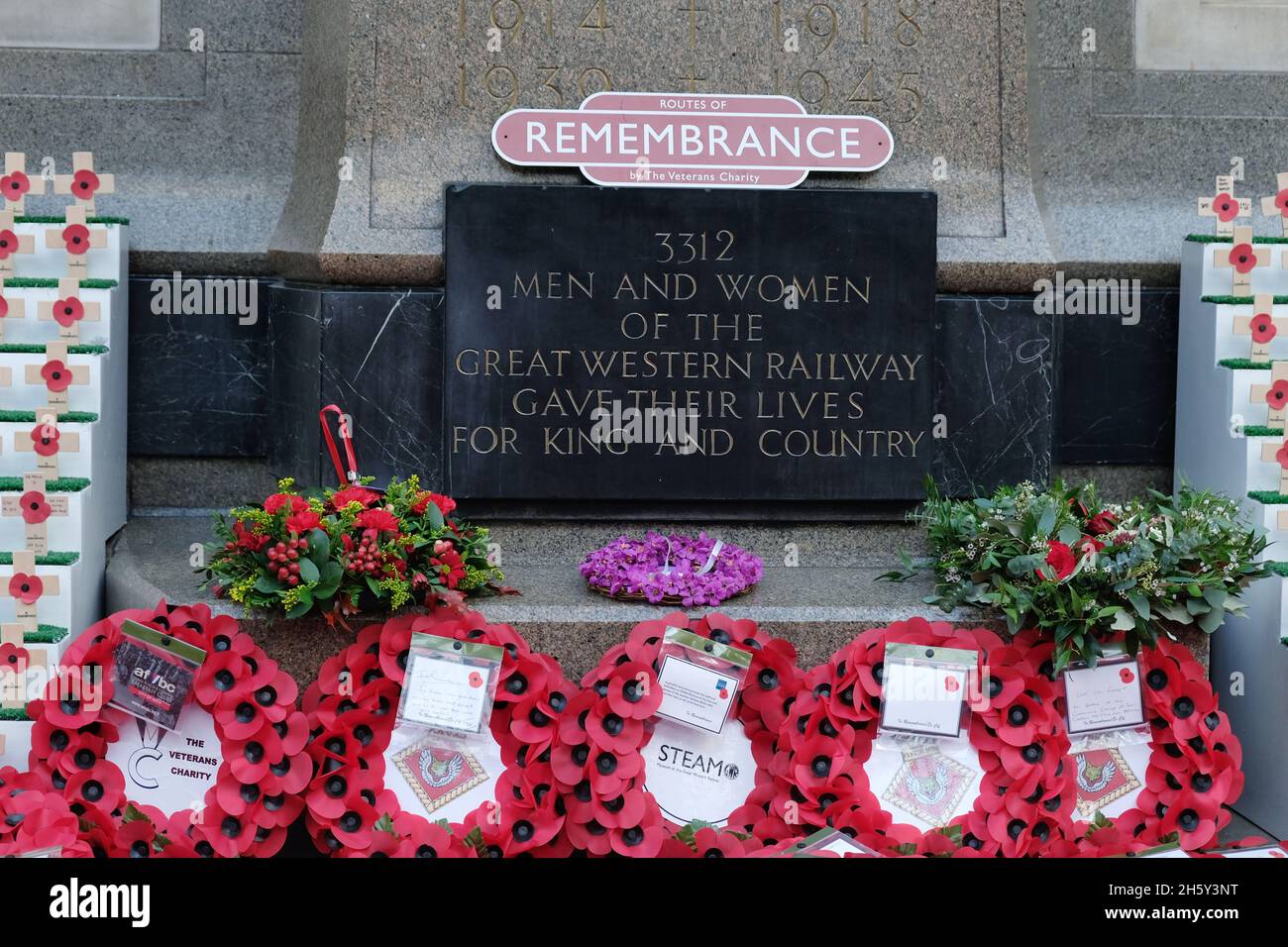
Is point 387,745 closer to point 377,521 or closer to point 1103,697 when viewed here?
point 377,521

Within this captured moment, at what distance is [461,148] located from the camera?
20.5 feet

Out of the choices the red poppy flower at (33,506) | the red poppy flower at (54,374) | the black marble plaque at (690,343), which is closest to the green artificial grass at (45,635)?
the red poppy flower at (33,506)

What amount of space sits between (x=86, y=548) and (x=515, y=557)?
6.13ft

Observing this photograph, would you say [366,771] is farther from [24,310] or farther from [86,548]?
[24,310]

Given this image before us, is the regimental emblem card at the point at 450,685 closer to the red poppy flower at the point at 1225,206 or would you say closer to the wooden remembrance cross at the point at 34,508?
the wooden remembrance cross at the point at 34,508

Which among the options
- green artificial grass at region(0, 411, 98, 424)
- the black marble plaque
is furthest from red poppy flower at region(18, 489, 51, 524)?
the black marble plaque

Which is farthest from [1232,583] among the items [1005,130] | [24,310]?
[24,310]

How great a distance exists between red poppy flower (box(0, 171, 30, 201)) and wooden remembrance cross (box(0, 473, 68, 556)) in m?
1.38

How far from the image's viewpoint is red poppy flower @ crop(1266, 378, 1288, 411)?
5887 millimetres

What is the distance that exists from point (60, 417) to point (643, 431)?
8.37 ft

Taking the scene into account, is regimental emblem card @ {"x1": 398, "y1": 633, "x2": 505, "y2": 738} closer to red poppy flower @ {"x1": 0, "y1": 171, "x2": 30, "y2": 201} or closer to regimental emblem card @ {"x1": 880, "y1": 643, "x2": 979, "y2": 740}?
regimental emblem card @ {"x1": 880, "y1": 643, "x2": 979, "y2": 740}

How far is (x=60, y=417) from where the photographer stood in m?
5.78

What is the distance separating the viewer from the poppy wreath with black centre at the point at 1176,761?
16.7 ft

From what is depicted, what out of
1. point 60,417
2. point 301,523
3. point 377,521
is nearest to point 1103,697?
point 377,521
